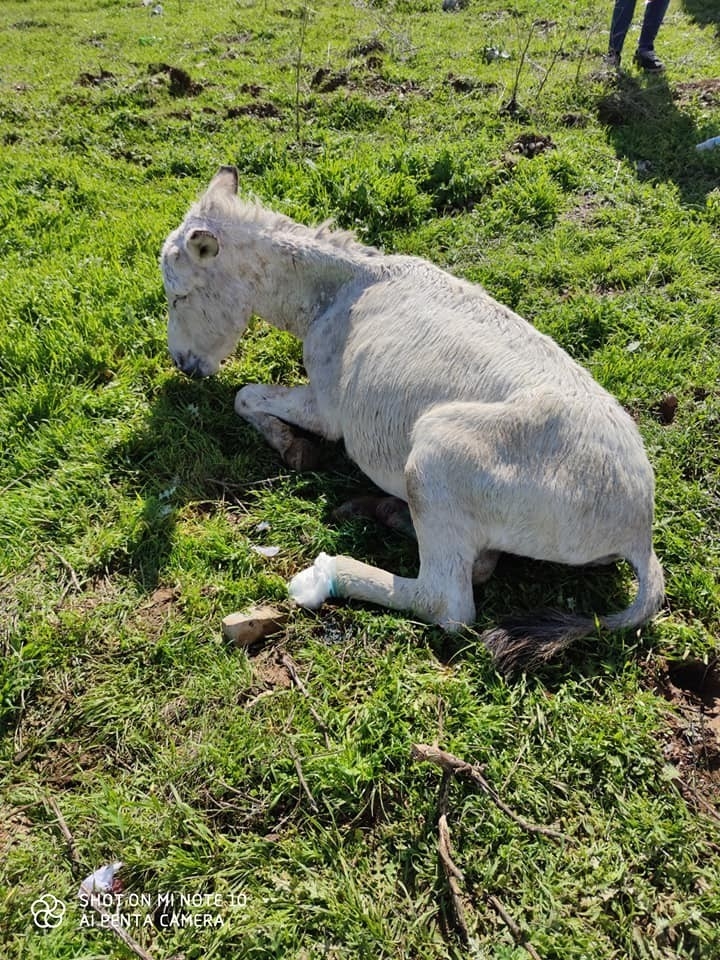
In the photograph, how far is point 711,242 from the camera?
6.41 metres

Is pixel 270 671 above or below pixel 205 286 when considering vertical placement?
below

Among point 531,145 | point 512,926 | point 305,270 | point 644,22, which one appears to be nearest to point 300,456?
point 305,270

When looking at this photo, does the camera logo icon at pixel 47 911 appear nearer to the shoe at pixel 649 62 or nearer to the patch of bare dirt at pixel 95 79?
the patch of bare dirt at pixel 95 79

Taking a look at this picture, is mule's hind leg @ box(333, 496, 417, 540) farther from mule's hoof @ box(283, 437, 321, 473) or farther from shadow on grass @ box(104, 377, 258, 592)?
shadow on grass @ box(104, 377, 258, 592)

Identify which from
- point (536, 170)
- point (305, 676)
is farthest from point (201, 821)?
point (536, 170)

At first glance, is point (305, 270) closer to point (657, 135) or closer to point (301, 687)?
point (301, 687)

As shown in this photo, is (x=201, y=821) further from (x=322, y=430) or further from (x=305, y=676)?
(x=322, y=430)

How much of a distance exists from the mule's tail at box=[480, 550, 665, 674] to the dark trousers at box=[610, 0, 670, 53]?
10065 millimetres

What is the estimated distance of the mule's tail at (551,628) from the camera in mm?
3260

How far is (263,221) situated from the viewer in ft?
15.6

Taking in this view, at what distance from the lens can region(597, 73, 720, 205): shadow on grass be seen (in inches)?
295

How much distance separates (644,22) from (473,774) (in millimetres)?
11580

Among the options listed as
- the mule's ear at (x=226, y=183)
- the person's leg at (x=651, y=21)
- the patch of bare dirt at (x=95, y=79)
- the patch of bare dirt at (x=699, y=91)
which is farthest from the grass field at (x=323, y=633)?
the person's leg at (x=651, y=21)

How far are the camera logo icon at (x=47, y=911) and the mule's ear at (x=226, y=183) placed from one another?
14.5 feet
